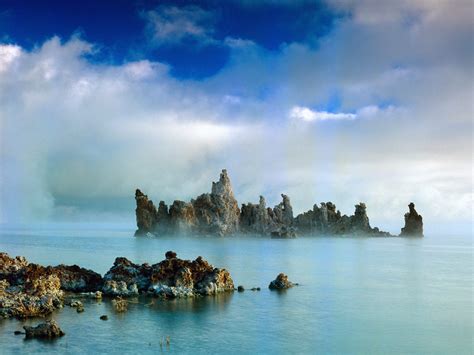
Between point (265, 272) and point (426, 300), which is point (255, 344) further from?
point (265, 272)

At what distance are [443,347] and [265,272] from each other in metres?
50.3

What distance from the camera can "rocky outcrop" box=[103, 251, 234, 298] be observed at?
61.1 m

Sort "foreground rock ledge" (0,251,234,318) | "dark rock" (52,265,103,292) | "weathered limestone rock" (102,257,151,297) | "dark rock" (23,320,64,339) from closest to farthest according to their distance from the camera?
"dark rock" (23,320,64,339) → "foreground rock ledge" (0,251,234,318) → "weathered limestone rock" (102,257,151,297) → "dark rock" (52,265,103,292)

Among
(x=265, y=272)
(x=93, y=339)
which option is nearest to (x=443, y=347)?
(x=93, y=339)

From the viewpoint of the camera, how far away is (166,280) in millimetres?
62375

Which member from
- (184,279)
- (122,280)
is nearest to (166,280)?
(184,279)

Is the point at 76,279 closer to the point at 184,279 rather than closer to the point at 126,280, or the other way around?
the point at 126,280

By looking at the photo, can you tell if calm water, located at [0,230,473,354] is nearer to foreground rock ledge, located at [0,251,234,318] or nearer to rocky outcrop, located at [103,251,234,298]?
rocky outcrop, located at [103,251,234,298]

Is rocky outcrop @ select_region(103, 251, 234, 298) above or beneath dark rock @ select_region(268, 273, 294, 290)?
above

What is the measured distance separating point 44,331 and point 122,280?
2095 centimetres

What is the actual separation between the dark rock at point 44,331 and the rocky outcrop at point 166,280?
60.4ft

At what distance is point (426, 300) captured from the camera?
67.0 meters

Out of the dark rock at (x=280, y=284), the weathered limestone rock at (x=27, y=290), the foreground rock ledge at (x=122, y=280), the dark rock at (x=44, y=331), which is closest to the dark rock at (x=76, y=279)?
the foreground rock ledge at (x=122, y=280)

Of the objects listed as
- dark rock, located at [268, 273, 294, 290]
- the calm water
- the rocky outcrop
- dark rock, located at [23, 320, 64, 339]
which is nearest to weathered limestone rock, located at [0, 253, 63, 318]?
the calm water
